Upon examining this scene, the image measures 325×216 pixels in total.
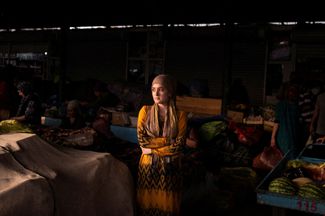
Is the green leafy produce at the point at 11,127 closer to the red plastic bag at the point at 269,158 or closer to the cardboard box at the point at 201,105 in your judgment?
the red plastic bag at the point at 269,158

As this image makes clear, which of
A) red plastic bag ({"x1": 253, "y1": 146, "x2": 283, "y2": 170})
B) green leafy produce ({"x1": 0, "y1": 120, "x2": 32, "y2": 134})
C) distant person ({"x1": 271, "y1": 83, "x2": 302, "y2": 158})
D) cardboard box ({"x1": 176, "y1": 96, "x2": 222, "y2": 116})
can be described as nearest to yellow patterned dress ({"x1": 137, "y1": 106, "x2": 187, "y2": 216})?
green leafy produce ({"x1": 0, "y1": 120, "x2": 32, "y2": 134})

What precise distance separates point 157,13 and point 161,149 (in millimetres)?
7713

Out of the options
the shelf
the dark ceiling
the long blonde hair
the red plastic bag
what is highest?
the dark ceiling

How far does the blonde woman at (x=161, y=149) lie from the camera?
4.50m

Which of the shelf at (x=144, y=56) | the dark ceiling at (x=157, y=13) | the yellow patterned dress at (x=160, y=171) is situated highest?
the dark ceiling at (x=157, y=13)

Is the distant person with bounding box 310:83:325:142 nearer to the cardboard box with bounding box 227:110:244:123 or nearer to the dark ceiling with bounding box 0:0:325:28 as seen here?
the cardboard box with bounding box 227:110:244:123

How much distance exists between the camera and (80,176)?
416 cm

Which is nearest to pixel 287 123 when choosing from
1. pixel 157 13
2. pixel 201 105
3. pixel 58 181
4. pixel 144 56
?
pixel 201 105

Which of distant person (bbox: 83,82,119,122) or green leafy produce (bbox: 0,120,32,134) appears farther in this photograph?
distant person (bbox: 83,82,119,122)

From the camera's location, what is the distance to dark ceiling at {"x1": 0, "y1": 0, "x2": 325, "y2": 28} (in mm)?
10008

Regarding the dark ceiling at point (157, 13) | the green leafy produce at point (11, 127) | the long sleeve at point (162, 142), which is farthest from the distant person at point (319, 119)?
the green leafy produce at point (11, 127)

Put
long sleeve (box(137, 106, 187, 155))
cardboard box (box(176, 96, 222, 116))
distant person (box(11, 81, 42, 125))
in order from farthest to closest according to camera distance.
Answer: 1. cardboard box (box(176, 96, 222, 116))
2. distant person (box(11, 81, 42, 125))
3. long sleeve (box(137, 106, 187, 155))

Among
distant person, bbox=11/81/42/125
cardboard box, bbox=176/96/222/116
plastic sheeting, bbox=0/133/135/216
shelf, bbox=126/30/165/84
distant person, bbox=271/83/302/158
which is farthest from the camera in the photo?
shelf, bbox=126/30/165/84

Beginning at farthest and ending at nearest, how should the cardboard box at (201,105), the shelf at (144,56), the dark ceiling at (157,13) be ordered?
the shelf at (144,56) < the cardboard box at (201,105) < the dark ceiling at (157,13)
